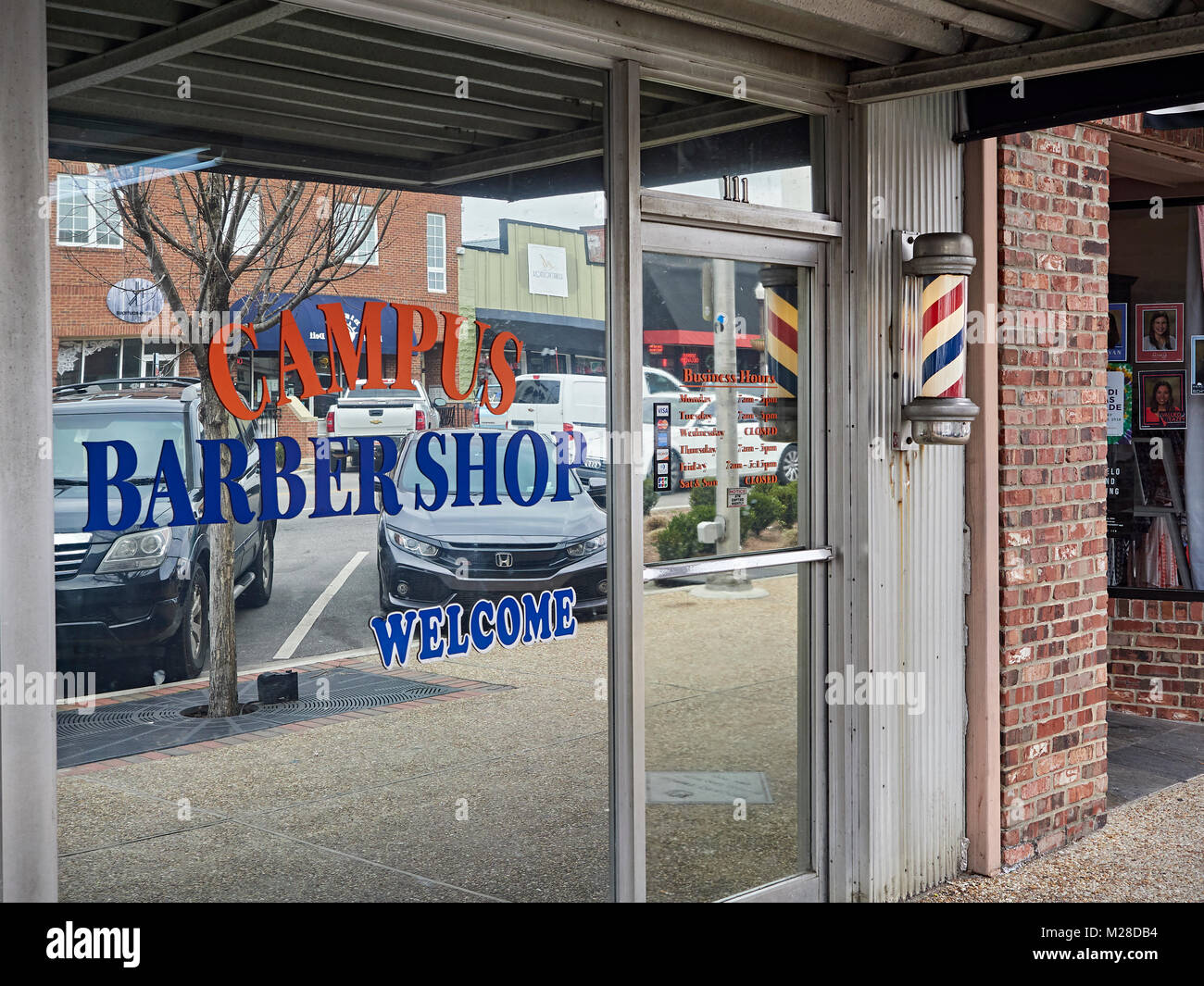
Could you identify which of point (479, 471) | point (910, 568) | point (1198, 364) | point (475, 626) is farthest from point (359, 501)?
point (1198, 364)

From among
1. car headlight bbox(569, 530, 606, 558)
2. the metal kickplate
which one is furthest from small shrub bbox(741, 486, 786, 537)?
the metal kickplate

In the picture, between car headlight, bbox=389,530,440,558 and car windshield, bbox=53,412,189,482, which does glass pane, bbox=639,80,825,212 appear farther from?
car windshield, bbox=53,412,189,482

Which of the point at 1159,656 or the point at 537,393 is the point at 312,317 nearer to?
the point at 537,393

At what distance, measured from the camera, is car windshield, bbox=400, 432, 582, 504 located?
372 cm

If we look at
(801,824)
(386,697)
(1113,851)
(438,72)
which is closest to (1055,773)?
(1113,851)

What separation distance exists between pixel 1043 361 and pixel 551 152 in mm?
2513

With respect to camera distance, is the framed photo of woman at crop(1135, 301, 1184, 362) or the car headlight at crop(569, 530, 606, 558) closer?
the car headlight at crop(569, 530, 606, 558)

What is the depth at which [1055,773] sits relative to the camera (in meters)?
5.59

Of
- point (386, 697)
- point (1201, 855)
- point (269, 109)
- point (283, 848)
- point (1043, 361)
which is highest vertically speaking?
point (269, 109)

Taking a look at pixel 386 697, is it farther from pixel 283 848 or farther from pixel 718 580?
pixel 718 580

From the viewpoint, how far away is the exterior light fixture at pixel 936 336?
15.8 ft

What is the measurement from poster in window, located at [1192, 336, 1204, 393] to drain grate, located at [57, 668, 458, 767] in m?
5.92

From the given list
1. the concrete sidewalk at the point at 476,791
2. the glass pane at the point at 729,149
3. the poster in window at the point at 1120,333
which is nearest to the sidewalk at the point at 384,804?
the concrete sidewalk at the point at 476,791

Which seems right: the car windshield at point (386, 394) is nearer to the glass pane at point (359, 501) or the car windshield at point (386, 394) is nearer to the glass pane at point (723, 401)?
the glass pane at point (359, 501)
